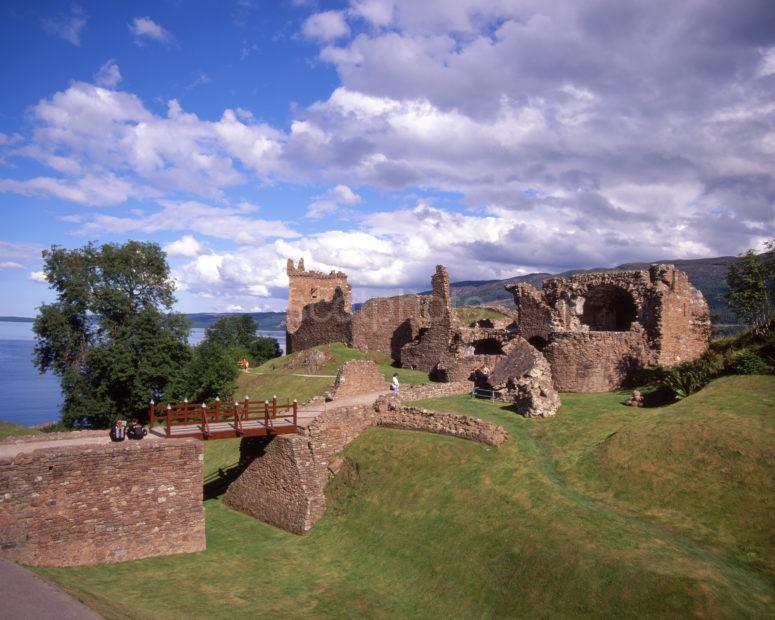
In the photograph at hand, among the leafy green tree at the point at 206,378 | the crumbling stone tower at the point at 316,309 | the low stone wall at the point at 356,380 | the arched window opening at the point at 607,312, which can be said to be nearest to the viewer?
the low stone wall at the point at 356,380

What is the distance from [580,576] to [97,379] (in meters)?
33.7

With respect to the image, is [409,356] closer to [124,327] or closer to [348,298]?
[348,298]

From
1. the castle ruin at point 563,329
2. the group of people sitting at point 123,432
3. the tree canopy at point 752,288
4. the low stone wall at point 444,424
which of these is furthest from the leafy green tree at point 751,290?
the group of people sitting at point 123,432

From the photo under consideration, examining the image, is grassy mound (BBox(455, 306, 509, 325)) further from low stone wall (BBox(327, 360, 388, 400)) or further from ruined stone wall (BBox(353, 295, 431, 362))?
low stone wall (BBox(327, 360, 388, 400))

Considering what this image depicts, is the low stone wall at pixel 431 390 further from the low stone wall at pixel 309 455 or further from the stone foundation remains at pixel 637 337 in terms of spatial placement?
the stone foundation remains at pixel 637 337

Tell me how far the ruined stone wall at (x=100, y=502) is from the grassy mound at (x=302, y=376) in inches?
601

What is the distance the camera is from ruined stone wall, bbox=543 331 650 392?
912 inches

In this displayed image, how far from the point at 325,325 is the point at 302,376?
47.6ft

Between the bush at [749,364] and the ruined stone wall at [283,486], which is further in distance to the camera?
the bush at [749,364]

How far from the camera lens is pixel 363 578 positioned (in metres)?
13.7

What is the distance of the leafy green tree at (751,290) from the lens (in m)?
26.2

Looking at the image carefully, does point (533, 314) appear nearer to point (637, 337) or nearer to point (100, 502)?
point (637, 337)

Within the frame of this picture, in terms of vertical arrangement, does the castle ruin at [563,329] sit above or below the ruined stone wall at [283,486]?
above

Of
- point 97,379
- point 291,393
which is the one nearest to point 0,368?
point 97,379
